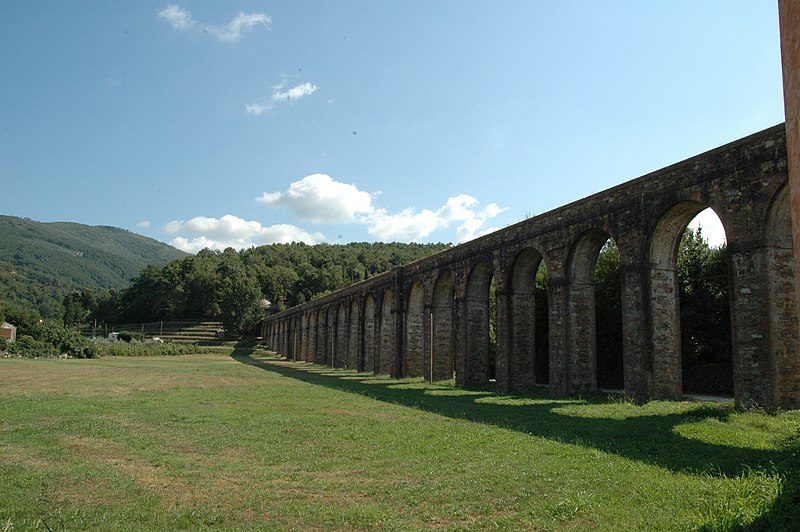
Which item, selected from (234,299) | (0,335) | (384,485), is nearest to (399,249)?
(234,299)

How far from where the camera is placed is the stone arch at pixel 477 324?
24.7m

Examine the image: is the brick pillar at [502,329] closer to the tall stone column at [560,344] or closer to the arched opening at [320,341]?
the tall stone column at [560,344]

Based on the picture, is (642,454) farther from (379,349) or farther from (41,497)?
(379,349)

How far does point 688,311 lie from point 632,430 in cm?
1216

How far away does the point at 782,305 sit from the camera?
12.4 meters

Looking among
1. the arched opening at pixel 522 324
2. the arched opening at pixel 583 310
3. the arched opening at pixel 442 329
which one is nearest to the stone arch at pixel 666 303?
the arched opening at pixel 583 310

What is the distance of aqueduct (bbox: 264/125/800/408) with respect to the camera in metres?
12.4

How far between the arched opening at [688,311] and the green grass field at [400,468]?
6.07 ft

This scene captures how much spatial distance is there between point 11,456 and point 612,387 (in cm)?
2028

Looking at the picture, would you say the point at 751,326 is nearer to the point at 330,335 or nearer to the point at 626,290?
the point at 626,290

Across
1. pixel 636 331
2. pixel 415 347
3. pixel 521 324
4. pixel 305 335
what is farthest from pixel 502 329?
pixel 305 335

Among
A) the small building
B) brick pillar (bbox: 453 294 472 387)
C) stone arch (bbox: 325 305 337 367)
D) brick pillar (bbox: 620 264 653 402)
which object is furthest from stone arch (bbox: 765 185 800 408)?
the small building

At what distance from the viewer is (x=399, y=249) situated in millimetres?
129625

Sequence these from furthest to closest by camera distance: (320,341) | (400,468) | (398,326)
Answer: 1. (320,341)
2. (398,326)
3. (400,468)
